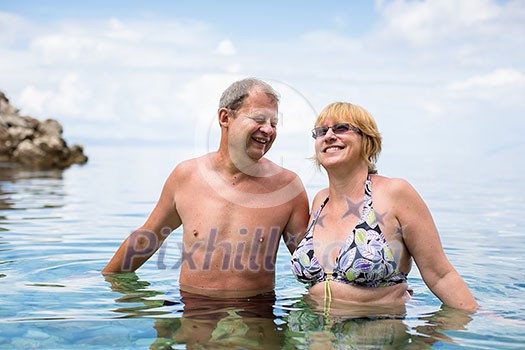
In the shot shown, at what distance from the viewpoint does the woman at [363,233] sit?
4078mm

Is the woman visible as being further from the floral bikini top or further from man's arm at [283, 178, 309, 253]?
man's arm at [283, 178, 309, 253]

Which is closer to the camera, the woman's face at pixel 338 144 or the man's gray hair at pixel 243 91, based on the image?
the woman's face at pixel 338 144

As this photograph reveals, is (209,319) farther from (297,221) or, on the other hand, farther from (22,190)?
(22,190)

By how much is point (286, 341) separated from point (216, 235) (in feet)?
3.85

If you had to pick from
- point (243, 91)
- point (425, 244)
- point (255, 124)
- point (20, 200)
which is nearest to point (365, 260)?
point (425, 244)

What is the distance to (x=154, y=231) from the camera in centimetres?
515

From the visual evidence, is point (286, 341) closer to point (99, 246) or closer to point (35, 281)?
point (35, 281)

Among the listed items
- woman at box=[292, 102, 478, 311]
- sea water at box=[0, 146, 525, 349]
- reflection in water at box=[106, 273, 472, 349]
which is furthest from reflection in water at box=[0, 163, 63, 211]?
woman at box=[292, 102, 478, 311]

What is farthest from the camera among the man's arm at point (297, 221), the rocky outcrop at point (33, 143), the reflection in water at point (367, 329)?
the rocky outcrop at point (33, 143)

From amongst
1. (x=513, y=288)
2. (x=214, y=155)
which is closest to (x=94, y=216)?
(x=214, y=155)

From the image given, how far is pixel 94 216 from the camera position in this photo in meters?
10.7

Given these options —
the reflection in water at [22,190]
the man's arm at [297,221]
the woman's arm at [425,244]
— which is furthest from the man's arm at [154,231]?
the reflection in water at [22,190]

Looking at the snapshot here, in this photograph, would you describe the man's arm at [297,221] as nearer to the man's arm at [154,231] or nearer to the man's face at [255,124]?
the man's face at [255,124]

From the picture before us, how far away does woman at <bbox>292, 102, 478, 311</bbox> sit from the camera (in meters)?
4.08
